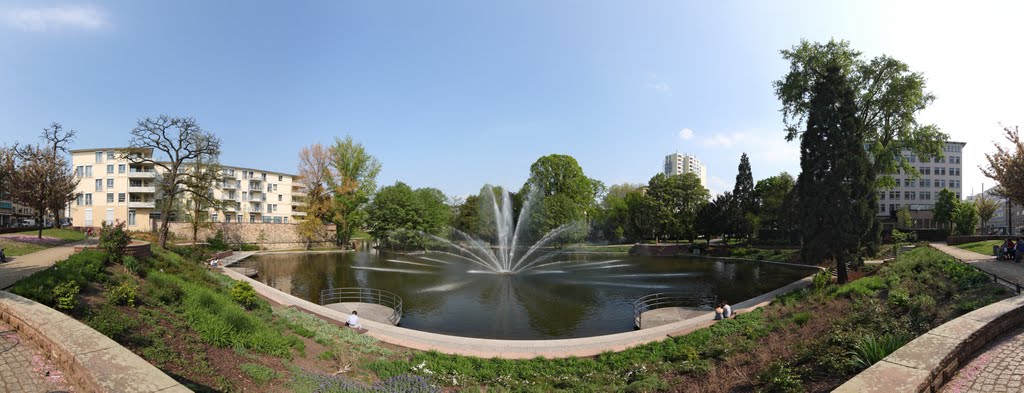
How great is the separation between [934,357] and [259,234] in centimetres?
7199

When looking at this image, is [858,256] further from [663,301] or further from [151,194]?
[151,194]

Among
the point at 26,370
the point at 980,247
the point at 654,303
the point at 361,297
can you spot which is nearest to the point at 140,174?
the point at 361,297

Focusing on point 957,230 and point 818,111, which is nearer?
point 818,111

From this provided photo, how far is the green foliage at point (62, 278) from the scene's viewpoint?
10.2m

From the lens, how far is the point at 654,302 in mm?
24484

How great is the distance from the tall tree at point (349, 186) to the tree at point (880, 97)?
2125 inches

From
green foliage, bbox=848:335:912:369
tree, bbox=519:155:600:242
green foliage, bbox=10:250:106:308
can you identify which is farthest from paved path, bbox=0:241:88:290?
tree, bbox=519:155:600:242

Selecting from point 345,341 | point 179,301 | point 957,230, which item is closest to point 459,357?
point 345,341

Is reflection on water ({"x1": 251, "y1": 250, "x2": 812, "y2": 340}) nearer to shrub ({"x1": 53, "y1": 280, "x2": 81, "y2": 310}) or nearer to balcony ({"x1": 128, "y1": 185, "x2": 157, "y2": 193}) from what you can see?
shrub ({"x1": 53, "y1": 280, "x2": 81, "y2": 310})

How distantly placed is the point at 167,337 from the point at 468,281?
74.7 feet

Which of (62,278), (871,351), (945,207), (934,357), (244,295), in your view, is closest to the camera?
(934,357)

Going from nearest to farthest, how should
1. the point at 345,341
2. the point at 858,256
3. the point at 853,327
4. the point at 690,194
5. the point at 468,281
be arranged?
1. the point at 853,327
2. the point at 345,341
3. the point at 858,256
4. the point at 468,281
5. the point at 690,194

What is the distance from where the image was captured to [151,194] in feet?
207

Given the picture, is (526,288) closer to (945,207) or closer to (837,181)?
(837,181)
